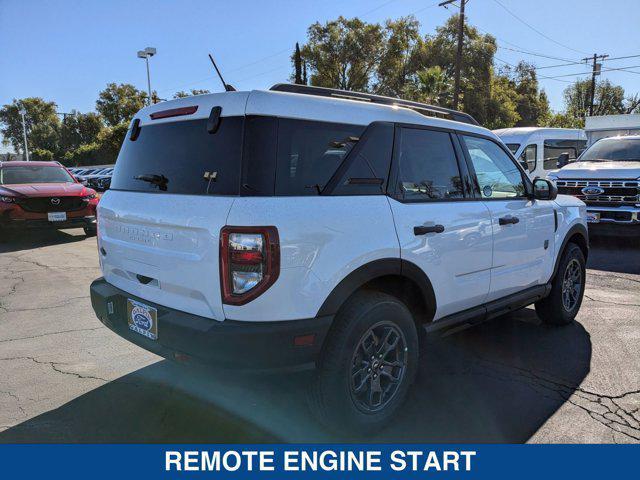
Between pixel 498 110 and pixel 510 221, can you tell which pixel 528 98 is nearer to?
pixel 498 110

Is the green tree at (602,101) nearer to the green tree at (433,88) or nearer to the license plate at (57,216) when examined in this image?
the green tree at (433,88)

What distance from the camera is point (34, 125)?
253ft

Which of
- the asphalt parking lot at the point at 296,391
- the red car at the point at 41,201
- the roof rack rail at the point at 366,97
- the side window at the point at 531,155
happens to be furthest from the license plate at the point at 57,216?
the side window at the point at 531,155

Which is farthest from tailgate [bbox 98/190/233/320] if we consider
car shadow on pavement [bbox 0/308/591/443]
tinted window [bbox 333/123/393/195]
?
tinted window [bbox 333/123/393/195]

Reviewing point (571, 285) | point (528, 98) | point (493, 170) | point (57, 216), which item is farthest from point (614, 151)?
point (528, 98)

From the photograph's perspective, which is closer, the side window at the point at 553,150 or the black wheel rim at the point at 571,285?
the black wheel rim at the point at 571,285

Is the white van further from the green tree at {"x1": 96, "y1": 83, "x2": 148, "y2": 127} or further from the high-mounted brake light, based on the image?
the green tree at {"x1": 96, "y1": 83, "x2": 148, "y2": 127}

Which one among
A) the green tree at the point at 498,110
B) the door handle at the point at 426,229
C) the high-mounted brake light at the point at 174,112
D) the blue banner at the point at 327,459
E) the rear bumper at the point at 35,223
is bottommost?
the blue banner at the point at 327,459

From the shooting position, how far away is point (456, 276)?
3.44m

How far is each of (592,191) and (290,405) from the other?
814 cm

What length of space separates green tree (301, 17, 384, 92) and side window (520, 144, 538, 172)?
92.5 ft

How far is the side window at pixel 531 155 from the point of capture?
13352mm

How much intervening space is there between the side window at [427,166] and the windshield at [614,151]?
7.90 m

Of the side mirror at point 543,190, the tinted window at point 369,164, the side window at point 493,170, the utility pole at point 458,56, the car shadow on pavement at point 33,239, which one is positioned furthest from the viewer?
the utility pole at point 458,56
